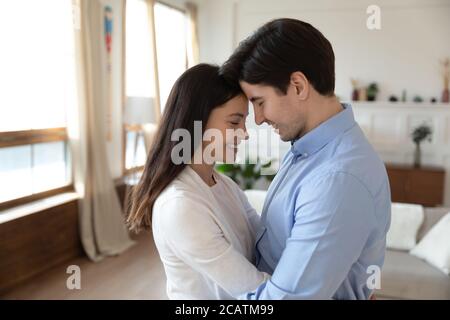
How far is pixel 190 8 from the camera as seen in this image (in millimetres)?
6625

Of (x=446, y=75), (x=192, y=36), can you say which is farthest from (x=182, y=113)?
(x=446, y=75)

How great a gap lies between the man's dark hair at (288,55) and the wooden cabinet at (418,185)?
5406mm

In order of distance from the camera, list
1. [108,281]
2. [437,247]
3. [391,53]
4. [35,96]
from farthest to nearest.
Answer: [391,53]
[35,96]
[108,281]
[437,247]

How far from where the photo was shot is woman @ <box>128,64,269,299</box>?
110 cm

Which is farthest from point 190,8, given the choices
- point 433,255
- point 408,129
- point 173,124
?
point 173,124

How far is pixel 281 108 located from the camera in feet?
3.53

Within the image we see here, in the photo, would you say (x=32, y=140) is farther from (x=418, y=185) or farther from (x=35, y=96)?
(x=418, y=185)

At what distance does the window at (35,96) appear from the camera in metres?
3.47

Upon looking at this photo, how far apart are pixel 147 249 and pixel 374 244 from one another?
3791 mm

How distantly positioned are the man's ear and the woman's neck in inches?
15.7

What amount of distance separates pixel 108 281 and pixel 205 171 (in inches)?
105

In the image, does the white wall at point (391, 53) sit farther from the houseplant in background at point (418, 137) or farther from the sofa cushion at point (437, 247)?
the sofa cushion at point (437, 247)

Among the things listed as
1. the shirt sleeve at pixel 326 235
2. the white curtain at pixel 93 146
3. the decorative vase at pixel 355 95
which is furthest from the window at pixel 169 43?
the shirt sleeve at pixel 326 235

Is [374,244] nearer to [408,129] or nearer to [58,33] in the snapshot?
[58,33]
